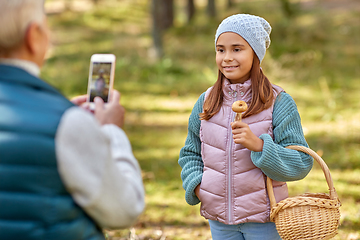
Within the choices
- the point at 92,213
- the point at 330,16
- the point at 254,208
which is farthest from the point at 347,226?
the point at 330,16

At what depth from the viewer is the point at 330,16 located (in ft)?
47.4

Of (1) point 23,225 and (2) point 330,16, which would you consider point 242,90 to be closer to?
(1) point 23,225

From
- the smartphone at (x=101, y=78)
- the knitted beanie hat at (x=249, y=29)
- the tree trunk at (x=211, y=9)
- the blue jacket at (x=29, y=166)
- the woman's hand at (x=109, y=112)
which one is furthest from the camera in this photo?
the tree trunk at (x=211, y=9)

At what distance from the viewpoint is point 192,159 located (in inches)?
103

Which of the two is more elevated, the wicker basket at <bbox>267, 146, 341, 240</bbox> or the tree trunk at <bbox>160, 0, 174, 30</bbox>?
the tree trunk at <bbox>160, 0, 174, 30</bbox>

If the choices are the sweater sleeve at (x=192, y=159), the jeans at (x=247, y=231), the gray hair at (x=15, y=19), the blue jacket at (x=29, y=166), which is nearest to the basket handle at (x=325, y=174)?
the jeans at (x=247, y=231)

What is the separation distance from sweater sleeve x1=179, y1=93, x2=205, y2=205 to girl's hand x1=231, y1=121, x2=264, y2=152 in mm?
421

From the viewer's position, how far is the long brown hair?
2363 mm

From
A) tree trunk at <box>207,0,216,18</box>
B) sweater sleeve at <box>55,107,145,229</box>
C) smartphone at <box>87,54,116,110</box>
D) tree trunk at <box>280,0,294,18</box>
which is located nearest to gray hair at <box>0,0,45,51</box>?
sweater sleeve at <box>55,107,145,229</box>

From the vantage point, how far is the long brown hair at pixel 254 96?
2.36m

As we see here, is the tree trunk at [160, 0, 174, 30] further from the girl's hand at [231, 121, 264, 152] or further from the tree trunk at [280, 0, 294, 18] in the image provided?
the girl's hand at [231, 121, 264, 152]

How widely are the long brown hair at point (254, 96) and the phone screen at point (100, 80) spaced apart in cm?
84

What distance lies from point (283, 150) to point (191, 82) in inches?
305

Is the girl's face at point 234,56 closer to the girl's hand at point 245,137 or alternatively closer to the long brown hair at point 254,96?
the long brown hair at point 254,96
